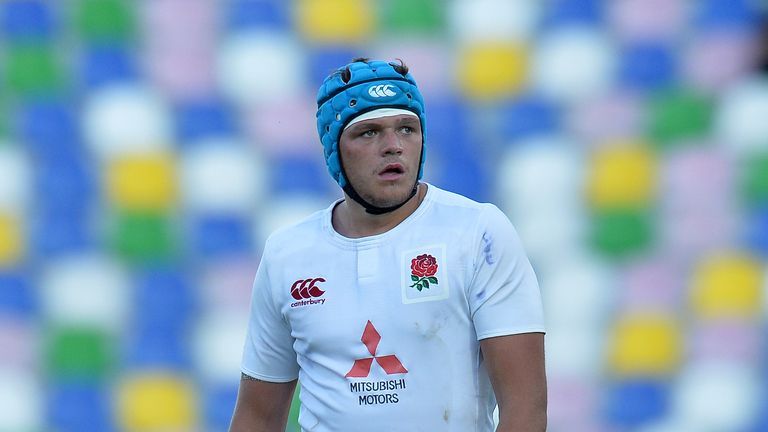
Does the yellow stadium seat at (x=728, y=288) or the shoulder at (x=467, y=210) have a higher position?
the yellow stadium seat at (x=728, y=288)

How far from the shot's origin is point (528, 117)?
397 centimetres

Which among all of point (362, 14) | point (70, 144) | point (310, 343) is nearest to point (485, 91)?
point (362, 14)

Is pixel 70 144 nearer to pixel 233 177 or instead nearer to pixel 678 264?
pixel 233 177

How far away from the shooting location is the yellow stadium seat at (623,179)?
12.7 ft

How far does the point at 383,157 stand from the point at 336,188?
1.73m

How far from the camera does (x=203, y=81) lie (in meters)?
4.03

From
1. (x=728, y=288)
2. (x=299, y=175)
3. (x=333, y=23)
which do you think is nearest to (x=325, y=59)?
(x=333, y=23)

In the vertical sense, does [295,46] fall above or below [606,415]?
above

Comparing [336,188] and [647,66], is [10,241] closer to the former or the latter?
[336,188]

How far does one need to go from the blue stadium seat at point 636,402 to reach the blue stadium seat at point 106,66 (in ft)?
5.69

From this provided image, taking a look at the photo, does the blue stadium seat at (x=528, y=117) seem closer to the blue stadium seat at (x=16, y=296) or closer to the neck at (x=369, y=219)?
the blue stadium seat at (x=16, y=296)

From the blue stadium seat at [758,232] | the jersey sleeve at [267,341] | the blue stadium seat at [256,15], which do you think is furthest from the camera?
the blue stadium seat at [256,15]

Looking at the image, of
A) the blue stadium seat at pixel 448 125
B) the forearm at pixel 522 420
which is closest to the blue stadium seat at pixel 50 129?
the blue stadium seat at pixel 448 125

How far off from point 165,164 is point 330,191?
1.68 feet
